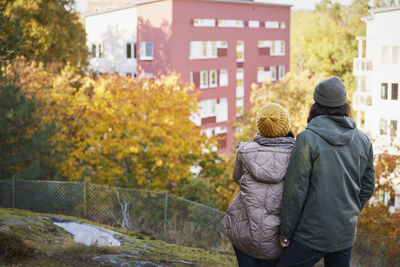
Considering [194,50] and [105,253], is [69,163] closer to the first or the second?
[105,253]

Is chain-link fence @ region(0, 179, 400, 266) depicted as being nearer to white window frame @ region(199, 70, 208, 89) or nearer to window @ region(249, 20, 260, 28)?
white window frame @ region(199, 70, 208, 89)

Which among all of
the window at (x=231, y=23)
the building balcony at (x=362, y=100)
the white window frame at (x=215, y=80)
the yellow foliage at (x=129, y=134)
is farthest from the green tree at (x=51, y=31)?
the building balcony at (x=362, y=100)

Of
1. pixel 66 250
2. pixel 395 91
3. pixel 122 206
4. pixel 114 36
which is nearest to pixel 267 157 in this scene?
pixel 66 250

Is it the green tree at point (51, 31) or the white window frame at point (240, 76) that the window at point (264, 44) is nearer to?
the white window frame at point (240, 76)

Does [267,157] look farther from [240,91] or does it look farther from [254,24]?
[254,24]

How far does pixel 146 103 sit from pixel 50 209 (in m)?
8.07

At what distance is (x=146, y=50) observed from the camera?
37.5 meters

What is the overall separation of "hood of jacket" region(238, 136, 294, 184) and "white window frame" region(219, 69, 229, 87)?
36.6 m

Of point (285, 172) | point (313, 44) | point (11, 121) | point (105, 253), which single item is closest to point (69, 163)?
point (11, 121)

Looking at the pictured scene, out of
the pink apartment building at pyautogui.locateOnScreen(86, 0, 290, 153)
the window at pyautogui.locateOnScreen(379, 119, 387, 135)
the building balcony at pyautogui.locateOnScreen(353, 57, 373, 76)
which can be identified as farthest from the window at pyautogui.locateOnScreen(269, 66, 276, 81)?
the window at pyautogui.locateOnScreen(379, 119, 387, 135)

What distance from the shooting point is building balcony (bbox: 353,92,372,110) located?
28.7 meters

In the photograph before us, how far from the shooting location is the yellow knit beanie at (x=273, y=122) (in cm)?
358

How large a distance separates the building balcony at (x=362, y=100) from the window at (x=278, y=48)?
16.5 meters

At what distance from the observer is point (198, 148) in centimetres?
2200
